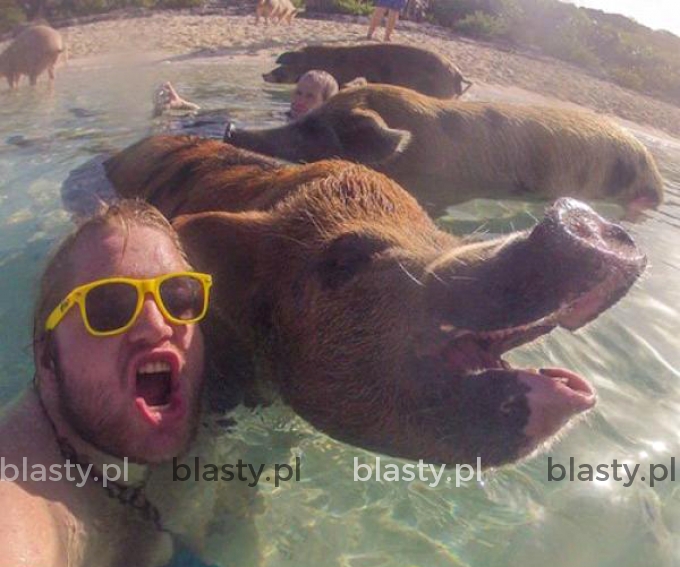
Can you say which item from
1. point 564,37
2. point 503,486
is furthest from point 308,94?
point 564,37

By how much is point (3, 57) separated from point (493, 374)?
502 inches

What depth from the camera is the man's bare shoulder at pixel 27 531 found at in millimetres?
2230

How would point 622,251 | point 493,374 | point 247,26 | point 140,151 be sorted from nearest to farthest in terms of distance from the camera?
1. point 622,251
2. point 493,374
3. point 140,151
4. point 247,26

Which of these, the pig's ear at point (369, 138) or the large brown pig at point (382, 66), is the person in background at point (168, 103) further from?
the pig's ear at point (369, 138)

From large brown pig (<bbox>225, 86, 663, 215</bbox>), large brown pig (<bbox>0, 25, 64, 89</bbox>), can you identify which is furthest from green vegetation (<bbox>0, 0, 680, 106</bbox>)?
large brown pig (<bbox>225, 86, 663, 215</bbox>)

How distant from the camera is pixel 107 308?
279cm

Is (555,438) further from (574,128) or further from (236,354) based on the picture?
(574,128)

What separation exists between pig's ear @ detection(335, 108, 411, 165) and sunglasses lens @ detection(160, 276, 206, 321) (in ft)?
11.7

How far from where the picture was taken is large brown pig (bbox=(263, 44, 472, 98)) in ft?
40.4

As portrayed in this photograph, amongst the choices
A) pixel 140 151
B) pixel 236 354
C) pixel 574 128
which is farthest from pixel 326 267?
pixel 574 128

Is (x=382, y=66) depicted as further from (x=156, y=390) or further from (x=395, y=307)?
(x=156, y=390)

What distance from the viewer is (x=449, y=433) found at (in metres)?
2.78

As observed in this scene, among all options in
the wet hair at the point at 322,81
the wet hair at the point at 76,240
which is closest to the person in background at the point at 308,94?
the wet hair at the point at 322,81

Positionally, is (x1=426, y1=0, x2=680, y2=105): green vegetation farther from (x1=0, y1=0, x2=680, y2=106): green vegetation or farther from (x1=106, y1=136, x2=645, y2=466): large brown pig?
(x1=106, y1=136, x2=645, y2=466): large brown pig
